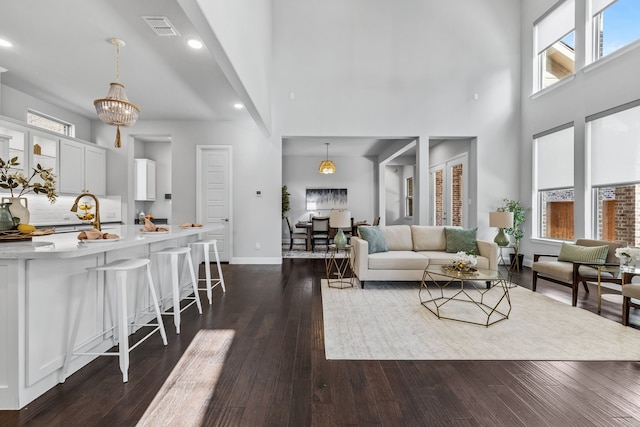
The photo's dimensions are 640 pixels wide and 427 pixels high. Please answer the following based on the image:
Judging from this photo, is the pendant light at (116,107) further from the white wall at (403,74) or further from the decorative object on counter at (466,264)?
the decorative object on counter at (466,264)

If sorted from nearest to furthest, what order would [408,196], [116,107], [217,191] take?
[116,107]
[217,191]
[408,196]

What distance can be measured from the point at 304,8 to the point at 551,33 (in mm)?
4307

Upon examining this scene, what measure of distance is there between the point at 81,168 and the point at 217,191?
2223 mm

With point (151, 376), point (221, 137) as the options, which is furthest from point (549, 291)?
point (221, 137)

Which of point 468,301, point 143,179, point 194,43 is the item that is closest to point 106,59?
point 194,43

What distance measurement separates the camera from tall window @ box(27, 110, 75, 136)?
509cm

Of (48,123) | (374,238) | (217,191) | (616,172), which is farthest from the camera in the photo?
(217,191)

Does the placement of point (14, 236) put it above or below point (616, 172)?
below

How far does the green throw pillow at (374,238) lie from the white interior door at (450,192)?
2.78 meters

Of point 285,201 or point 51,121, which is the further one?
point 285,201

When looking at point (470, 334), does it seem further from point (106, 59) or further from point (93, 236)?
point (106, 59)

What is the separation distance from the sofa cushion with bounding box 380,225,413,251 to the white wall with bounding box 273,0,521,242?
6.59 ft

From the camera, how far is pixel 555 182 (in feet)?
17.9

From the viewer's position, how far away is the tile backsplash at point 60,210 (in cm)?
504
